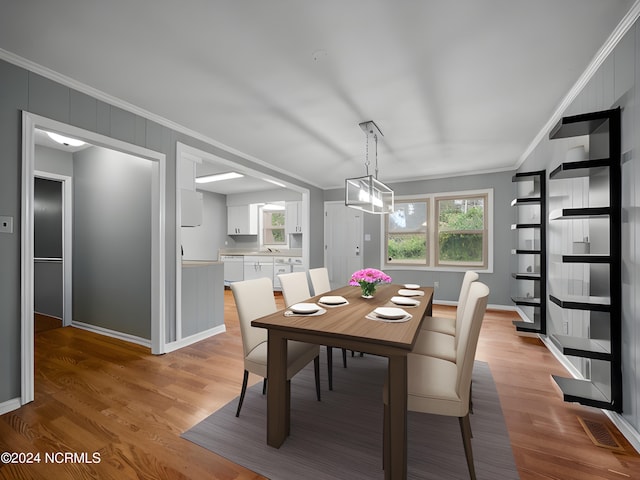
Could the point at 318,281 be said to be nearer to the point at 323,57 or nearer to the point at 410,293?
the point at 410,293

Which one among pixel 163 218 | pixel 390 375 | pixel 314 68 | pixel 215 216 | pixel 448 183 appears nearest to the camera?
pixel 390 375

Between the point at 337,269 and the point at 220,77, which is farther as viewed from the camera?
the point at 337,269

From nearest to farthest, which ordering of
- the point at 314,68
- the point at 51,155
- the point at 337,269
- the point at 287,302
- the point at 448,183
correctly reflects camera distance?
1. the point at 314,68
2. the point at 287,302
3. the point at 51,155
4. the point at 448,183
5. the point at 337,269

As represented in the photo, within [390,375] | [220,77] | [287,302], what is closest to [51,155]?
[220,77]

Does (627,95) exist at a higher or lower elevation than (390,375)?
higher

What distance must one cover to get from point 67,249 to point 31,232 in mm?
2233

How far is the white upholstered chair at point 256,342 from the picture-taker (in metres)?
1.88

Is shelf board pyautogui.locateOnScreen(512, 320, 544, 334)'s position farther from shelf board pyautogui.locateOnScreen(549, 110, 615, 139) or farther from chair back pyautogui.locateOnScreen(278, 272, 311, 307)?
chair back pyautogui.locateOnScreen(278, 272, 311, 307)

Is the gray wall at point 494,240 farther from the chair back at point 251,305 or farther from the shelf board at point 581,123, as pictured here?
the chair back at point 251,305

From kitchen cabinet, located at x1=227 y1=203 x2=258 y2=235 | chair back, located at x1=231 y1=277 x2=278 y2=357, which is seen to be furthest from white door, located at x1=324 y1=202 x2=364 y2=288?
chair back, located at x1=231 y1=277 x2=278 y2=357

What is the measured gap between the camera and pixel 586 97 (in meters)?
2.31

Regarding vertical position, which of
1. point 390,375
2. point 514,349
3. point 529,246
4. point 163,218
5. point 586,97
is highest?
point 586,97

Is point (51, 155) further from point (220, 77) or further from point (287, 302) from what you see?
point (287, 302)

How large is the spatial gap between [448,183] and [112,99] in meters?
5.13
